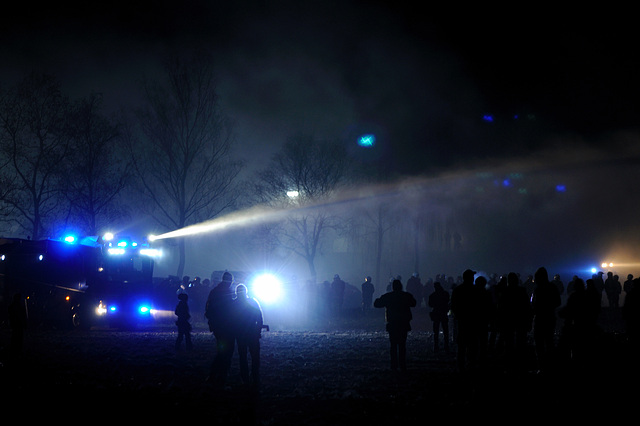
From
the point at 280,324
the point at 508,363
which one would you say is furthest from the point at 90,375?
the point at 280,324

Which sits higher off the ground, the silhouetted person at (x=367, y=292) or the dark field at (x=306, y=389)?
the silhouetted person at (x=367, y=292)

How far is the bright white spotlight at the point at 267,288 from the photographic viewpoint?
34263 mm

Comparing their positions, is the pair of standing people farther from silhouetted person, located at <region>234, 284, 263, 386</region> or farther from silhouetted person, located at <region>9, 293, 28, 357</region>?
silhouetted person, located at <region>9, 293, 28, 357</region>

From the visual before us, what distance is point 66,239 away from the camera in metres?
26.8

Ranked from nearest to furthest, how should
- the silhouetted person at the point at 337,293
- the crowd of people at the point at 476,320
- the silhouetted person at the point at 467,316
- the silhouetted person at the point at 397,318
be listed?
1. the crowd of people at the point at 476,320
2. the silhouetted person at the point at 467,316
3. the silhouetted person at the point at 397,318
4. the silhouetted person at the point at 337,293

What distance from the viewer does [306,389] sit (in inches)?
443

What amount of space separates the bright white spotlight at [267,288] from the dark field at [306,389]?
1690 cm

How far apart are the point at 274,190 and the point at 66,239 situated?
19.3m

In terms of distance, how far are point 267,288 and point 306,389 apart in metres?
23.8

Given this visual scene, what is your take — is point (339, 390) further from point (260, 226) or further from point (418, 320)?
point (260, 226)

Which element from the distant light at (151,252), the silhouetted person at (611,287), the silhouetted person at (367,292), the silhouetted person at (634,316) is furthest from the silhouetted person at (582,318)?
the silhouetted person at (367,292)

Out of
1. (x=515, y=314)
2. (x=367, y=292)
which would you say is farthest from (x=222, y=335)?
(x=367, y=292)

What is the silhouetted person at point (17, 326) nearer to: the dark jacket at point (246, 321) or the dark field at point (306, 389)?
the dark field at point (306, 389)

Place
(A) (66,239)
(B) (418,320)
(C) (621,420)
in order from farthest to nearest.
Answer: (B) (418,320) < (A) (66,239) < (C) (621,420)
